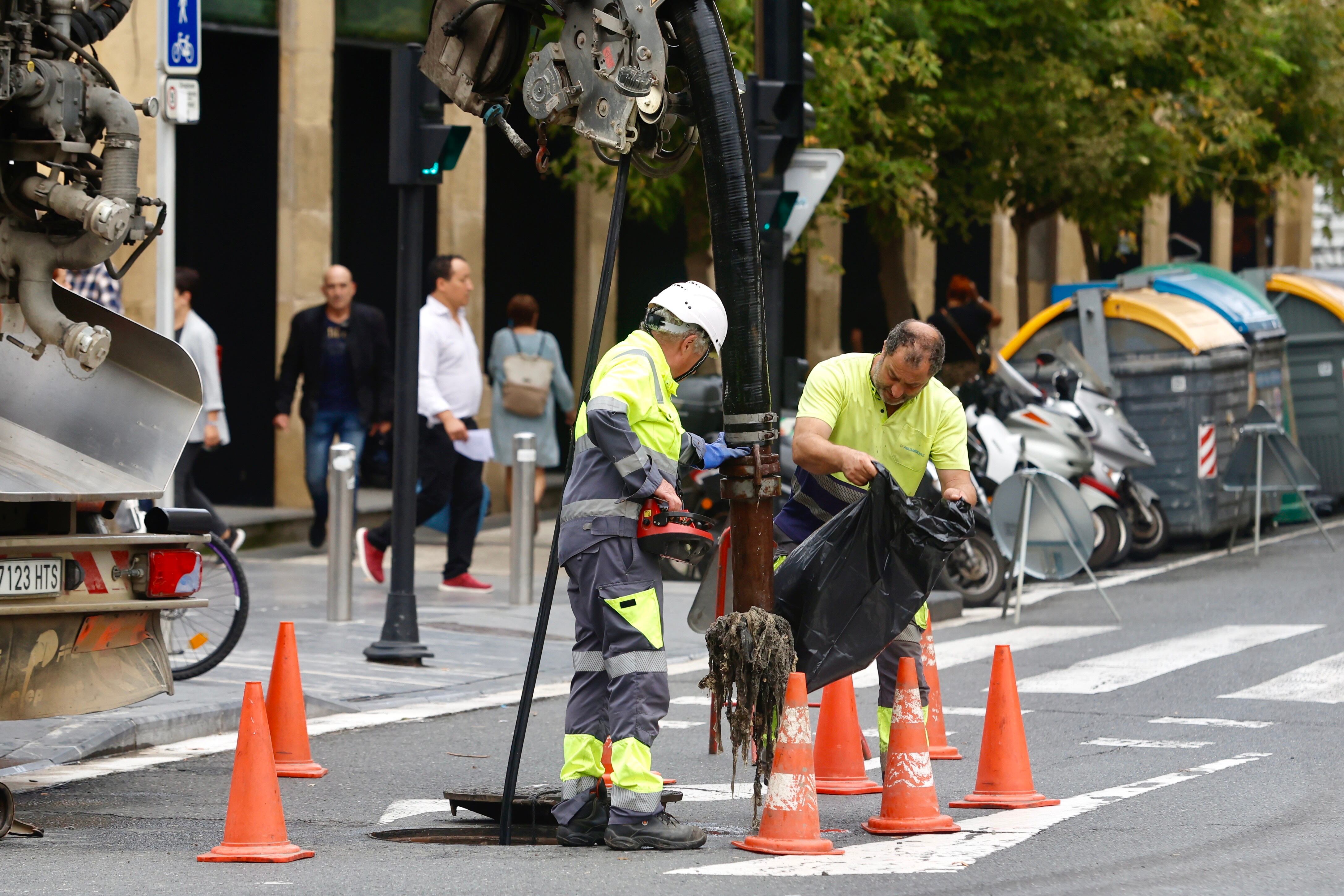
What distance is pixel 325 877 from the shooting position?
5.75 meters

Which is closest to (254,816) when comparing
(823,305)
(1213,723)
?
(1213,723)

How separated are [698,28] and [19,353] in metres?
2.64

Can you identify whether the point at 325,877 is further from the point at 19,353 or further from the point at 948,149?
the point at 948,149

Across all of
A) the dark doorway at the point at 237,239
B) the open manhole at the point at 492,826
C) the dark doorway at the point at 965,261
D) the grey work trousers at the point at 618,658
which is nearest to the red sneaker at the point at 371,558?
the dark doorway at the point at 237,239

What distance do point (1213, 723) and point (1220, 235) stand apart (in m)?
29.9

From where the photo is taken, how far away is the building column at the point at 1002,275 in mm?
29812

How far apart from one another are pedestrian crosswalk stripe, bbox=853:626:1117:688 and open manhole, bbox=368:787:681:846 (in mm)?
3706

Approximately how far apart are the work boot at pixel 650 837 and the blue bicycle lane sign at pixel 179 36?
5.24 m

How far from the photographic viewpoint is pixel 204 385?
12.3 metres

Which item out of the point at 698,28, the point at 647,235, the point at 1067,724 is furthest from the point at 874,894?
the point at 647,235

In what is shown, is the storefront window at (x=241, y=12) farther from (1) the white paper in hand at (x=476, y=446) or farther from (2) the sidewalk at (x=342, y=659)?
(1) the white paper in hand at (x=476, y=446)

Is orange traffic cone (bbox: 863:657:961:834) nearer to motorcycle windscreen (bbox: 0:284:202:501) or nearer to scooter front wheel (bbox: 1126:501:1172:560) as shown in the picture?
motorcycle windscreen (bbox: 0:284:202:501)

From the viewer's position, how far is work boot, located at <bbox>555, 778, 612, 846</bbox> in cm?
634

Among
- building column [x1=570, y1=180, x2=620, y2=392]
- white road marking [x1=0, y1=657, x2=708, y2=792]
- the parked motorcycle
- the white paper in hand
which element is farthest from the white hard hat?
building column [x1=570, y1=180, x2=620, y2=392]
